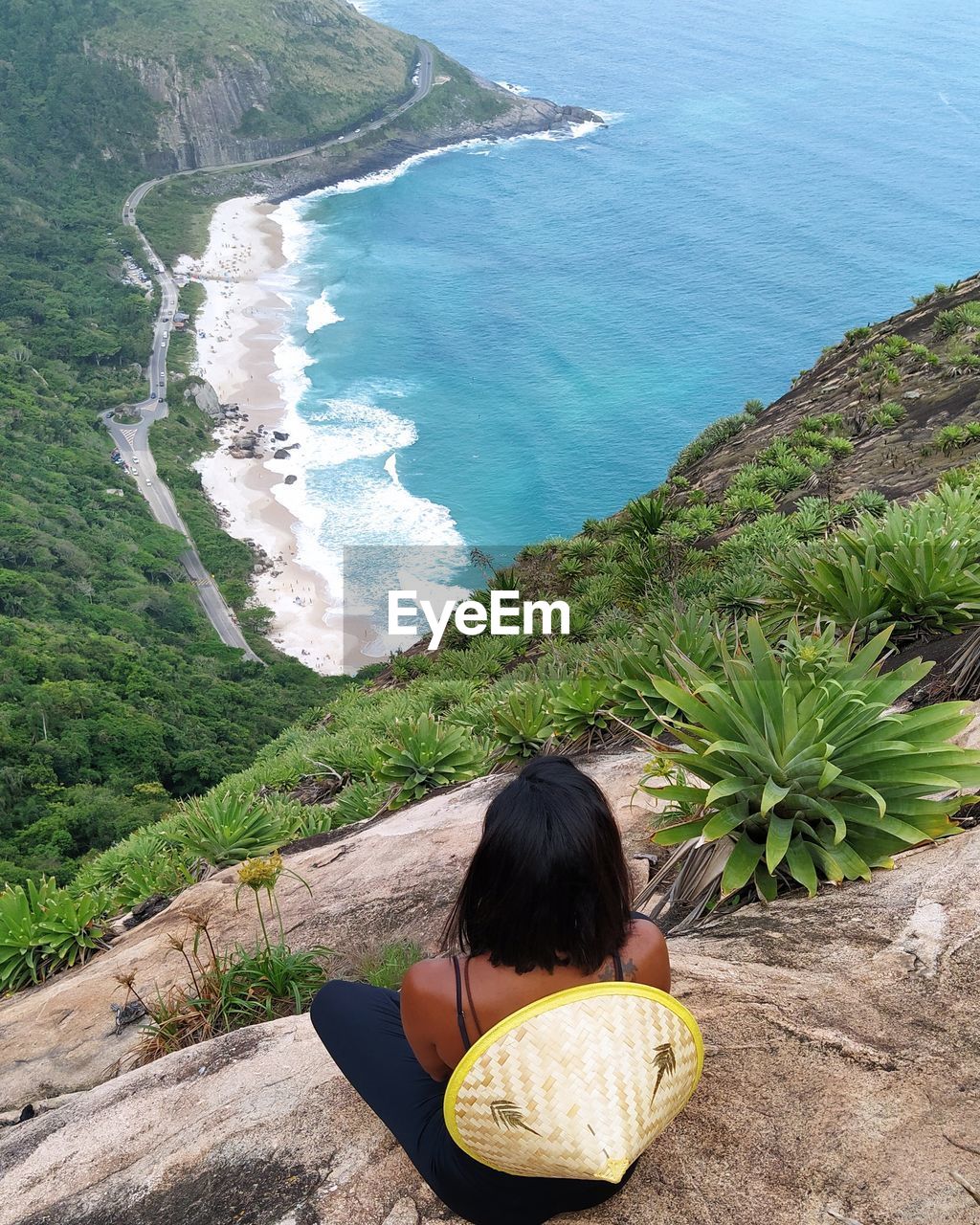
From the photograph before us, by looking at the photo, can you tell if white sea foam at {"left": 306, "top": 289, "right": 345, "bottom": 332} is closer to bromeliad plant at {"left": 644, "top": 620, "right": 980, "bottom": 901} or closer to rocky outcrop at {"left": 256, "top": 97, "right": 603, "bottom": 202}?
rocky outcrop at {"left": 256, "top": 97, "right": 603, "bottom": 202}

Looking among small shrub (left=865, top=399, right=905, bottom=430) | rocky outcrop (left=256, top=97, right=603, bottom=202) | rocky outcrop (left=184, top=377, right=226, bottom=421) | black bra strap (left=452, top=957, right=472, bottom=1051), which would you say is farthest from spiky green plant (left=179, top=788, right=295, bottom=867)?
rocky outcrop (left=256, top=97, right=603, bottom=202)

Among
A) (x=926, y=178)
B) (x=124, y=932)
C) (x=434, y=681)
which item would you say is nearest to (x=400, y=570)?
(x=434, y=681)

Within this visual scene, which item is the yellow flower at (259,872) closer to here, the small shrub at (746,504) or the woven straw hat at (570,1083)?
the woven straw hat at (570,1083)

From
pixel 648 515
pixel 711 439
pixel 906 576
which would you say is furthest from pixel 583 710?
pixel 711 439

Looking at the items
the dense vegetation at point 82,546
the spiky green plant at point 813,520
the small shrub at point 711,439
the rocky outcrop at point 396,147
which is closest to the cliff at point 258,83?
the rocky outcrop at point 396,147

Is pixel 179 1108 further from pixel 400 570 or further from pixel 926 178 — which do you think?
pixel 926 178

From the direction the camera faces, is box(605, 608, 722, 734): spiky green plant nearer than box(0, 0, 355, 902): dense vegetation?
Yes

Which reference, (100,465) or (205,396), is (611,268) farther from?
(100,465)
